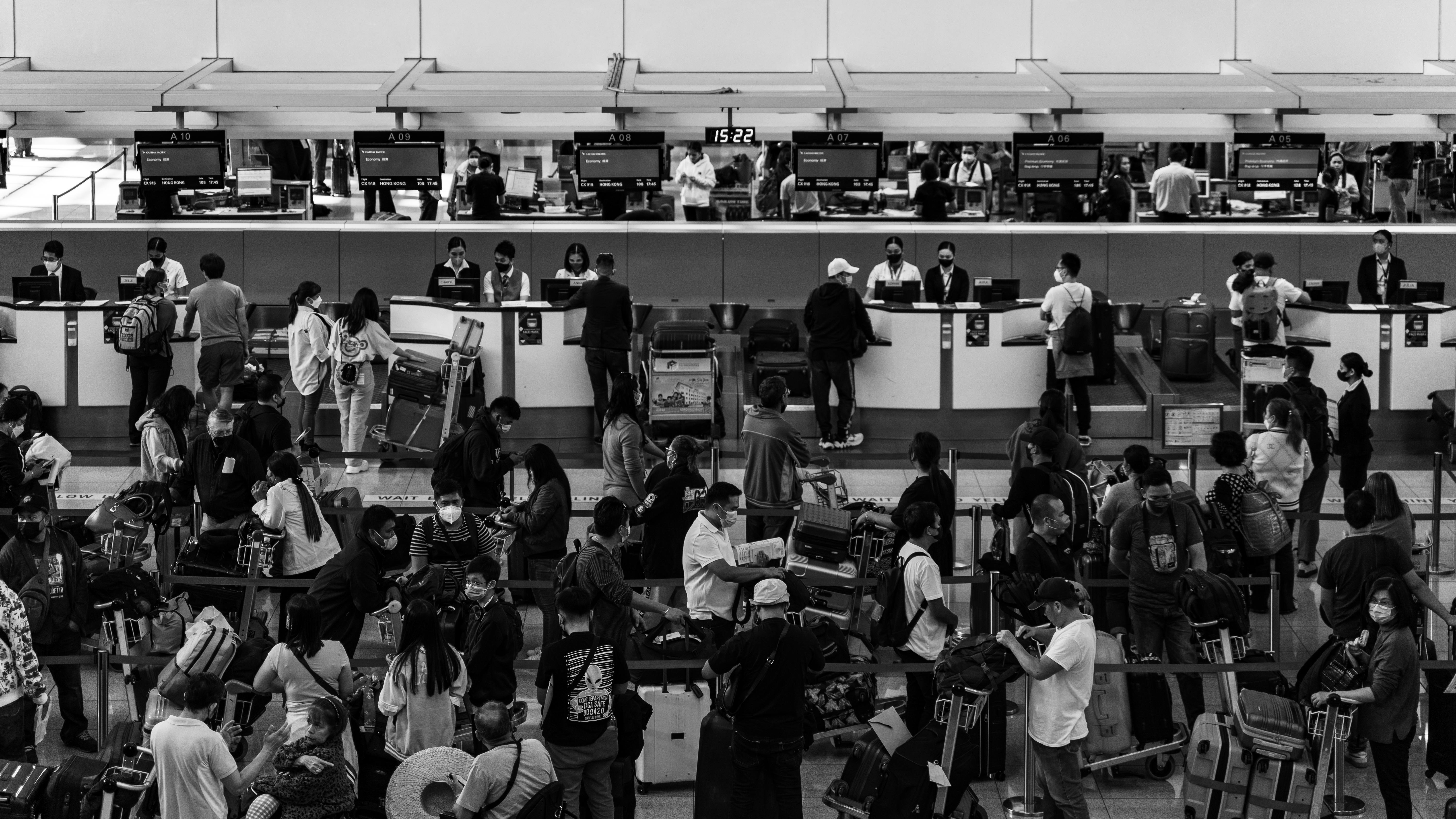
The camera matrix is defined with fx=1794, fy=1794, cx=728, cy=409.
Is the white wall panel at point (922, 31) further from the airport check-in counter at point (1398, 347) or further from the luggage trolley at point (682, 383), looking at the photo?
the luggage trolley at point (682, 383)

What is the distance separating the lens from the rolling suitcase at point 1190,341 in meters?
17.5

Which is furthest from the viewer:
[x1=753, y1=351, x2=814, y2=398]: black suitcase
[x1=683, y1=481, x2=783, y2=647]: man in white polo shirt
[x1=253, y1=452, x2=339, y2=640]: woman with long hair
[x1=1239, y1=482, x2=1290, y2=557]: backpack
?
[x1=753, y1=351, x2=814, y2=398]: black suitcase

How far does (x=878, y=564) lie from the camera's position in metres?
10.1

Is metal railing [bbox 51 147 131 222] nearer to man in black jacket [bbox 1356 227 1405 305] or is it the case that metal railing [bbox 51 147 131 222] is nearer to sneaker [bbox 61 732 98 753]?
sneaker [bbox 61 732 98 753]

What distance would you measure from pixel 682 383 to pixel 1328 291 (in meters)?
6.28

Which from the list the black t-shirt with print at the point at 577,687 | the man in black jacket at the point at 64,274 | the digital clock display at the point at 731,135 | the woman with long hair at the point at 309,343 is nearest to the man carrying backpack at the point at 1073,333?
the digital clock display at the point at 731,135

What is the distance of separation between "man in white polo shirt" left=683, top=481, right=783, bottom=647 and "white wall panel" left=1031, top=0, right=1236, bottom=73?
11.0 metres

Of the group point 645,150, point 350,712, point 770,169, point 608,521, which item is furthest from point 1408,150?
point 350,712

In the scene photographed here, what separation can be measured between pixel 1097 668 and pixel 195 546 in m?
5.19

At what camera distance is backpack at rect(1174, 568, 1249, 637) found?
8.87 meters

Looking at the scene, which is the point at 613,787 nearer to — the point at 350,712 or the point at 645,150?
the point at 350,712

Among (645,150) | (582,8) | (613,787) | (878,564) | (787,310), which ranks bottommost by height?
(613,787)

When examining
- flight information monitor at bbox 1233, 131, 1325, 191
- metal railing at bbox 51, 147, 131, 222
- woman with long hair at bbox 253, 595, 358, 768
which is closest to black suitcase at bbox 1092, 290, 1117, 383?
flight information monitor at bbox 1233, 131, 1325, 191

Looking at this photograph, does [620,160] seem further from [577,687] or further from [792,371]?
[577,687]
